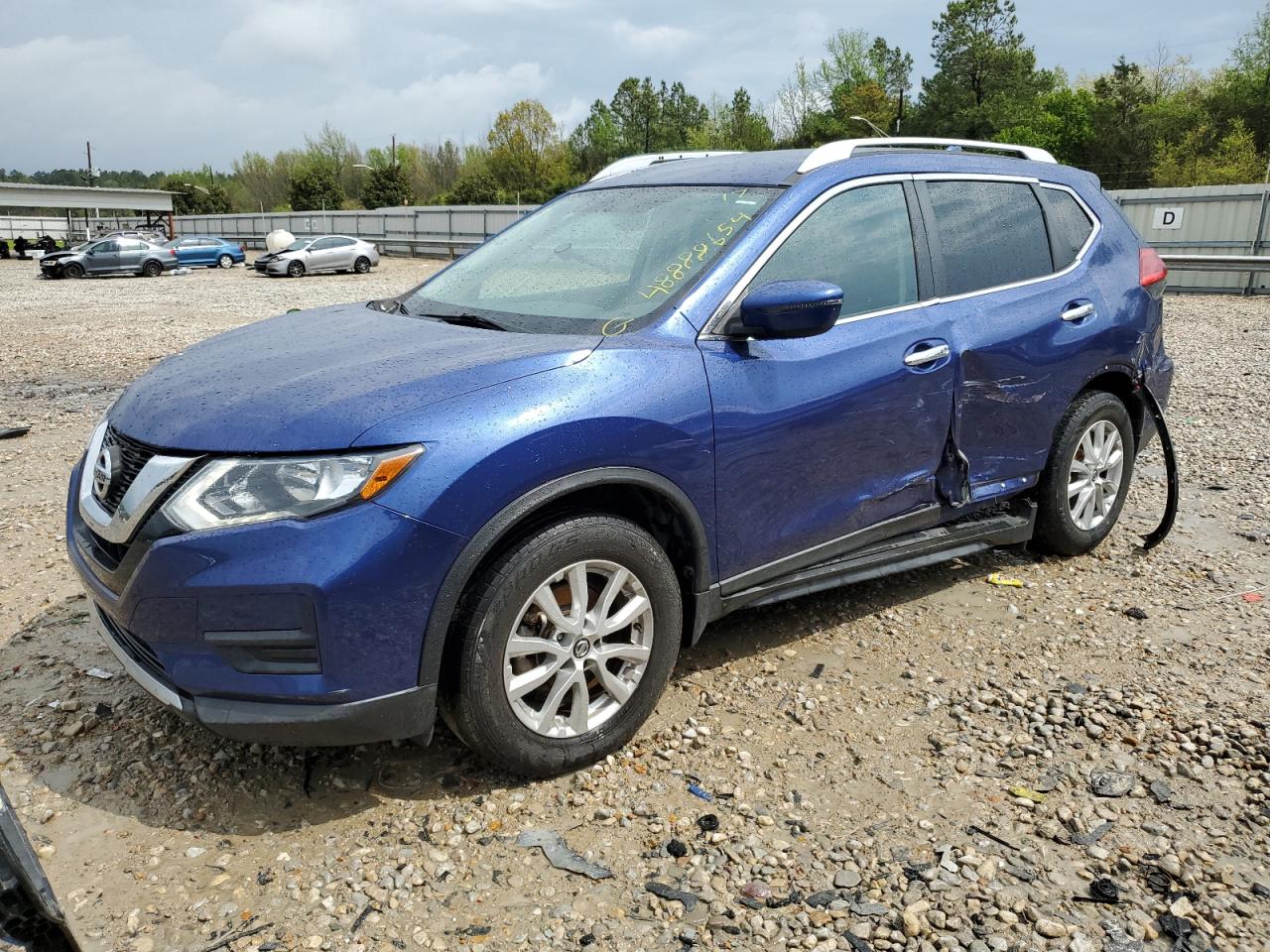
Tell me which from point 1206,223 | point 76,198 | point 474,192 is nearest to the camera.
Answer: point 1206,223

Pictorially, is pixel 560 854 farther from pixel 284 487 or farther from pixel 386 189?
pixel 386 189

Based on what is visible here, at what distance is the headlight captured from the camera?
102 inches

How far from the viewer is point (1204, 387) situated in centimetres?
1010

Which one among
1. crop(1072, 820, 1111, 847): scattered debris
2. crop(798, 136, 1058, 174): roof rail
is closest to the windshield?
crop(798, 136, 1058, 174): roof rail

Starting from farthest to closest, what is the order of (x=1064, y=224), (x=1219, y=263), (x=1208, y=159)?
(x=1208, y=159), (x=1219, y=263), (x=1064, y=224)

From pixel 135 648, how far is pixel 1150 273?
4.87m

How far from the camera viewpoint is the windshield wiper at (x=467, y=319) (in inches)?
137

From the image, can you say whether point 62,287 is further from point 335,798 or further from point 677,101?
point 677,101

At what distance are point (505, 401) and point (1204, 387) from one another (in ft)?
31.5

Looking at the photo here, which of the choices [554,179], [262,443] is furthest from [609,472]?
[554,179]

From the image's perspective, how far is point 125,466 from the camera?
9.54 feet

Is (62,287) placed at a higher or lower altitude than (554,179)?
lower

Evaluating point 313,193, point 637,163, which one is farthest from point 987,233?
point 313,193

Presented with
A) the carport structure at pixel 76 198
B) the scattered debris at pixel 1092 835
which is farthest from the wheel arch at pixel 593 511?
the carport structure at pixel 76 198
